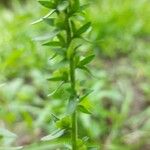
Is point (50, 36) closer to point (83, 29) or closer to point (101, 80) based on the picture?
point (83, 29)

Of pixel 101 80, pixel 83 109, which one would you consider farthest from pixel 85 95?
pixel 101 80

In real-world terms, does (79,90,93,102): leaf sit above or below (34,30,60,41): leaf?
below

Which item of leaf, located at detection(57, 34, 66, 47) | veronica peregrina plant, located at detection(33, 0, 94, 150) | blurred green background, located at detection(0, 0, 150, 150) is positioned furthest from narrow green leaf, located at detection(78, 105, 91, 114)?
blurred green background, located at detection(0, 0, 150, 150)

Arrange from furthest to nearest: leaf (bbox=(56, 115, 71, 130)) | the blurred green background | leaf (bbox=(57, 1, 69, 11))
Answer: the blurred green background
leaf (bbox=(56, 115, 71, 130))
leaf (bbox=(57, 1, 69, 11))

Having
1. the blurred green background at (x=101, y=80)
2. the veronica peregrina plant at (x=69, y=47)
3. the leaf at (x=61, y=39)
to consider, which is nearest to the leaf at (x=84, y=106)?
the veronica peregrina plant at (x=69, y=47)

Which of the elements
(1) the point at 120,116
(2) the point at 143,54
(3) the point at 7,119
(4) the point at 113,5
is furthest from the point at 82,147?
(4) the point at 113,5

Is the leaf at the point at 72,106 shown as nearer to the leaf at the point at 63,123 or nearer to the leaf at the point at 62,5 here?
the leaf at the point at 63,123

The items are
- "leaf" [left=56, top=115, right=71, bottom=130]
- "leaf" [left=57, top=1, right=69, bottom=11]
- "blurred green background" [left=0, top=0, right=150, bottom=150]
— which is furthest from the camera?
"blurred green background" [left=0, top=0, right=150, bottom=150]

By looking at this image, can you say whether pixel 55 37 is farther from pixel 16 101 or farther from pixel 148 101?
pixel 148 101

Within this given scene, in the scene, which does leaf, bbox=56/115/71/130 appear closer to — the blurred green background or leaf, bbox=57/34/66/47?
leaf, bbox=57/34/66/47

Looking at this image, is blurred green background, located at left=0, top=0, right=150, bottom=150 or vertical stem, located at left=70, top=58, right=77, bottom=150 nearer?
vertical stem, located at left=70, top=58, right=77, bottom=150
